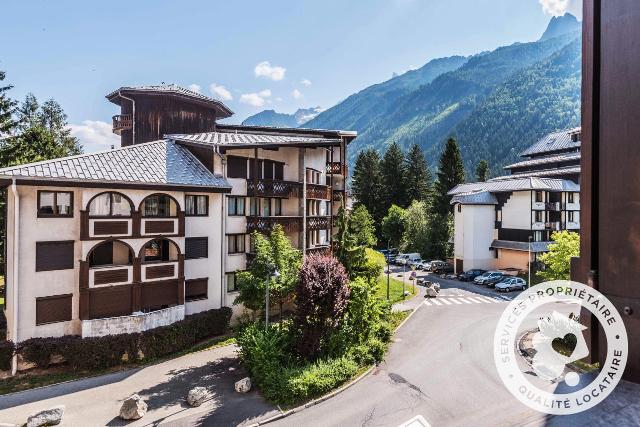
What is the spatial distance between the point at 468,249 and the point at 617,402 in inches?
1998

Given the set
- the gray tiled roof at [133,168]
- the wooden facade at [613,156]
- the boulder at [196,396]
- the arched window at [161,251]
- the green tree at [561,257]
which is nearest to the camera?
Result: the wooden facade at [613,156]

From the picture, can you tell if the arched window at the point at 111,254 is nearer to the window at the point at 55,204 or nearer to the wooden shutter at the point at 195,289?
the window at the point at 55,204

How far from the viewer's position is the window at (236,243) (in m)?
26.9

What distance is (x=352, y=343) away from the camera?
20594 millimetres

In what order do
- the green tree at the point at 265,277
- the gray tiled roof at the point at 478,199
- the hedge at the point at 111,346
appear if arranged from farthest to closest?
the gray tiled roof at the point at 478,199 → the green tree at the point at 265,277 → the hedge at the point at 111,346

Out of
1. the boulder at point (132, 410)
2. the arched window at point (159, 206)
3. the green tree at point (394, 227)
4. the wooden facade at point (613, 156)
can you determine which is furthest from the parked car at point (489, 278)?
the wooden facade at point (613, 156)

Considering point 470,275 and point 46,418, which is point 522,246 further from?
point 46,418

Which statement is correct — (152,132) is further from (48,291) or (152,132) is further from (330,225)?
(330,225)

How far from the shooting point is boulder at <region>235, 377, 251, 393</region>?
1759cm

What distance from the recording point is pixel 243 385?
17.6 m

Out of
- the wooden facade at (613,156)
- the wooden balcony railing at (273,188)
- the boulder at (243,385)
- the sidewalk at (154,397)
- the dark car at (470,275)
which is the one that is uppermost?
the wooden balcony railing at (273,188)

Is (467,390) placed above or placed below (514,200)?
below

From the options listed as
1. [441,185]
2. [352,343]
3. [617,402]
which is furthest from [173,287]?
[441,185]

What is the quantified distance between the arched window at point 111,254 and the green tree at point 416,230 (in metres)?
48.3
